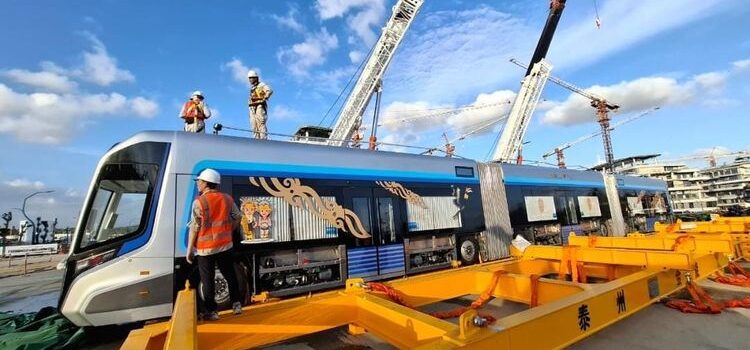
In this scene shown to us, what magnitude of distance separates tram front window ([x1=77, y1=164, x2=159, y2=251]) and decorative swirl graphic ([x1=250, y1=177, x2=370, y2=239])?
1.48 metres

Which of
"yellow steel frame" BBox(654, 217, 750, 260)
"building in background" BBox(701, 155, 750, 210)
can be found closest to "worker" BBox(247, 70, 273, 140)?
"yellow steel frame" BBox(654, 217, 750, 260)

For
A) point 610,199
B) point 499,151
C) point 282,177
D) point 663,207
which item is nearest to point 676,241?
point 282,177

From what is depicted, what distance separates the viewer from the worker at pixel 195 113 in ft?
25.3

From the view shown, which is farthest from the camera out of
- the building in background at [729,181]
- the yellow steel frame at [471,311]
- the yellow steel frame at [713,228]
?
the building in background at [729,181]

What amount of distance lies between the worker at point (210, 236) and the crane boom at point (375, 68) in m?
14.6

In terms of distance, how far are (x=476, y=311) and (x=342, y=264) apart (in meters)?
4.63

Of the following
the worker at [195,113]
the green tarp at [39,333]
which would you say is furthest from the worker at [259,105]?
the green tarp at [39,333]

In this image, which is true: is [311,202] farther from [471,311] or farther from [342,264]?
[471,311]

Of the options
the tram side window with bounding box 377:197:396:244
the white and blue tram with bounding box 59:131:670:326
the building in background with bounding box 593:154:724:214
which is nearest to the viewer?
the white and blue tram with bounding box 59:131:670:326

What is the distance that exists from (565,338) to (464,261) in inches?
240

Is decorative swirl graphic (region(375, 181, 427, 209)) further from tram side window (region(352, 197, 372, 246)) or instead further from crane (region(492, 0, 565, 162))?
crane (region(492, 0, 565, 162))

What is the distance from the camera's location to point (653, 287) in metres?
3.75

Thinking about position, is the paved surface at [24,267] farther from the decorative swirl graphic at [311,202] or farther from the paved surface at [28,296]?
the decorative swirl graphic at [311,202]

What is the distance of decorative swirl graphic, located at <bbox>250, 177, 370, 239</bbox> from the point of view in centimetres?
597
